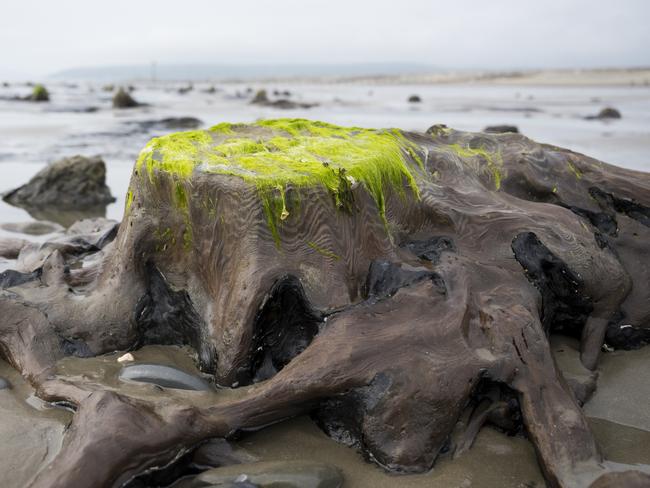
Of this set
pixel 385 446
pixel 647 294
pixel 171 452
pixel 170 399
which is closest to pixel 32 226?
pixel 170 399

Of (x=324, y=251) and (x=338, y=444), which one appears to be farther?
(x=324, y=251)

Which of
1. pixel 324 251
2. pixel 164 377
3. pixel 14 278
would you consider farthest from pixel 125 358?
pixel 324 251

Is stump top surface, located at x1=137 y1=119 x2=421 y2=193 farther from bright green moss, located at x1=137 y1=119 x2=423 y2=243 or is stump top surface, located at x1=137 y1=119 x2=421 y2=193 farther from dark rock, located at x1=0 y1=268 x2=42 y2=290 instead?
dark rock, located at x1=0 y1=268 x2=42 y2=290

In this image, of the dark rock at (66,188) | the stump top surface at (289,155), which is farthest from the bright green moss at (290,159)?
the dark rock at (66,188)

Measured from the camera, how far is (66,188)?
26.5 feet

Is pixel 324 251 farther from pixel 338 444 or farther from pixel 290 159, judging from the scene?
pixel 338 444

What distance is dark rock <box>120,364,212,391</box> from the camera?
2977 mm

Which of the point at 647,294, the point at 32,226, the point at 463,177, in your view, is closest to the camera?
the point at 647,294

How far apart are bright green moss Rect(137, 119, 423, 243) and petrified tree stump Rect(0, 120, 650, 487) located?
1cm

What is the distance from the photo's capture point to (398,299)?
3037mm

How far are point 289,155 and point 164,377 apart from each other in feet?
4.79

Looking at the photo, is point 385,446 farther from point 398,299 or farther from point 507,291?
point 507,291

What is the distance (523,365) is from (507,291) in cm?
56

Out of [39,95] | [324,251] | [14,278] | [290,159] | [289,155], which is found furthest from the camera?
[39,95]
